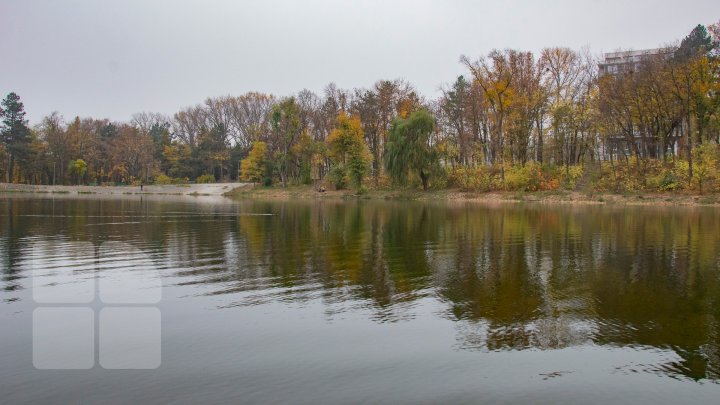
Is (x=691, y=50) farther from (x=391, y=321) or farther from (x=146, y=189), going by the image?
(x=146, y=189)

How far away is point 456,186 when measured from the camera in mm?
69188

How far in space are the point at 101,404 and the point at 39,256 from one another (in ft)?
42.2

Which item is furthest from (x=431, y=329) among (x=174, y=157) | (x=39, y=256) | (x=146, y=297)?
(x=174, y=157)

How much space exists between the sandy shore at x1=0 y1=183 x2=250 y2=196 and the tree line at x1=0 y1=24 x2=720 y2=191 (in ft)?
19.5

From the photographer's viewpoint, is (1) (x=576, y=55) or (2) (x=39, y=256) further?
(1) (x=576, y=55)

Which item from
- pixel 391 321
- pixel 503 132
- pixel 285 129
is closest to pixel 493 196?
pixel 503 132

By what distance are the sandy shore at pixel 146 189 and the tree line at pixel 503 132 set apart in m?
5.94

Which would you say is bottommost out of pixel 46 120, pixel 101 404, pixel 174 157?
pixel 101 404

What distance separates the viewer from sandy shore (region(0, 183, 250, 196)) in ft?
294

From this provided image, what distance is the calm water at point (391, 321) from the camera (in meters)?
7.05

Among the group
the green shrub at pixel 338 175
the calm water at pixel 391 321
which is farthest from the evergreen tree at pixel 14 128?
the calm water at pixel 391 321

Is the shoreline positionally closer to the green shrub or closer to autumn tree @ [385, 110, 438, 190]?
the green shrub

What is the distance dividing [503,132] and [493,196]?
416 inches

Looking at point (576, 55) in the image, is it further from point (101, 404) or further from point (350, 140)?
point (101, 404)
